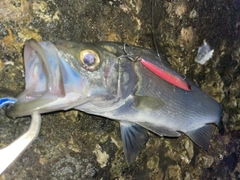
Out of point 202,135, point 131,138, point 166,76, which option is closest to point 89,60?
point 166,76

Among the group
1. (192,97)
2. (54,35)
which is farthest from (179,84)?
(54,35)

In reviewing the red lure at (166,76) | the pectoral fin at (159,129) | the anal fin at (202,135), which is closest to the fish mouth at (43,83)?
the red lure at (166,76)

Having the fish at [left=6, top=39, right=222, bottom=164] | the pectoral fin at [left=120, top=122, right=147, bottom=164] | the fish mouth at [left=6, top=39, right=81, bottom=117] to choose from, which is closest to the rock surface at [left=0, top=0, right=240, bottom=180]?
the pectoral fin at [left=120, top=122, right=147, bottom=164]

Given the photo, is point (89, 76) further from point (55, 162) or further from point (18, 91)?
point (55, 162)

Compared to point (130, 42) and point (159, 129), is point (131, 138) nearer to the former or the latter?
point (159, 129)

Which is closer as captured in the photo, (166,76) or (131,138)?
(166,76)

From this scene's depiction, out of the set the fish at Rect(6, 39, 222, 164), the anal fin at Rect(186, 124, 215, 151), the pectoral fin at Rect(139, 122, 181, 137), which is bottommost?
the anal fin at Rect(186, 124, 215, 151)

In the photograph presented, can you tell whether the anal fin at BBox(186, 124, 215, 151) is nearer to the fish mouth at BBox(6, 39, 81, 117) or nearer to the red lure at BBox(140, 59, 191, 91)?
the red lure at BBox(140, 59, 191, 91)

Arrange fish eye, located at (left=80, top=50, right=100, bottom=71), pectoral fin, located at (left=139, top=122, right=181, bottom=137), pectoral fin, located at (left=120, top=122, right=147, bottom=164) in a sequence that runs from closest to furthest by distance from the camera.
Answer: fish eye, located at (left=80, top=50, right=100, bottom=71) → pectoral fin, located at (left=139, top=122, right=181, bottom=137) → pectoral fin, located at (left=120, top=122, right=147, bottom=164)
